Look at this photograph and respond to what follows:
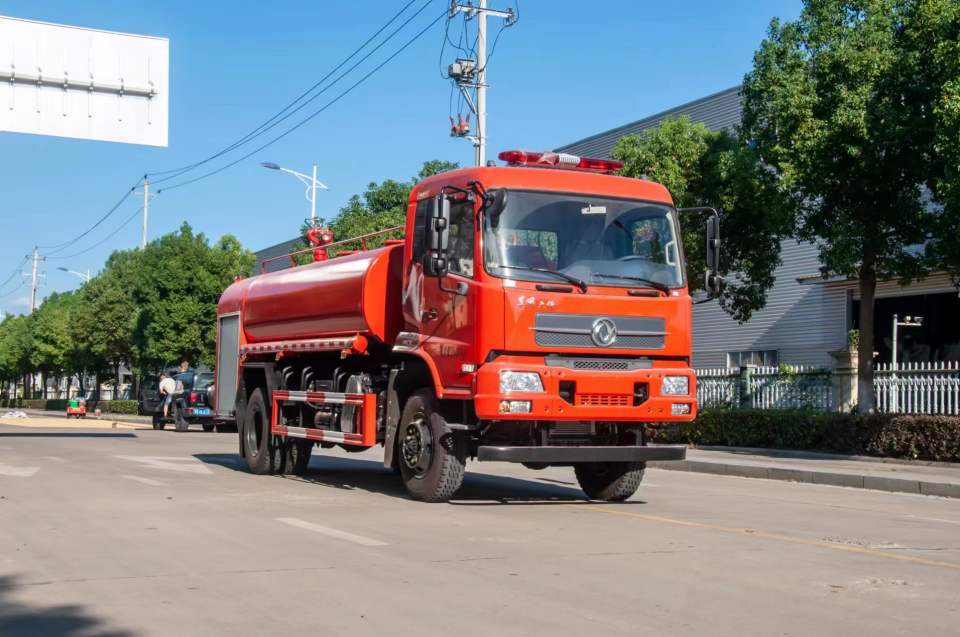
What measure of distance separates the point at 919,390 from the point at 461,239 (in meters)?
13.2

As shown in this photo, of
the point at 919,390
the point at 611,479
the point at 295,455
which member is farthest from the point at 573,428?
the point at 919,390

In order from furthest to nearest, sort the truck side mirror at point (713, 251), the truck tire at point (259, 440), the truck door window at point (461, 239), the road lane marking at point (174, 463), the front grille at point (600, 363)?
A: the road lane marking at point (174, 463)
the truck tire at point (259, 440)
the truck side mirror at point (713, 251)
the truck door window at point (461, 239)
the front grille at point (600, 363)

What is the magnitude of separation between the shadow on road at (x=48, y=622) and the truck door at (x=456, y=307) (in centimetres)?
538

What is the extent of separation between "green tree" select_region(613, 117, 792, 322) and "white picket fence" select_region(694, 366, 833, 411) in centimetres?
139

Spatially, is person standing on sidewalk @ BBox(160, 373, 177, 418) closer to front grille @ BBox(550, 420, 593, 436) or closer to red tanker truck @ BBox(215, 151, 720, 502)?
red tanker truck @ BBox(215, 151, 720, 502)

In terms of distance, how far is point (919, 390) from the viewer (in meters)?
21.7

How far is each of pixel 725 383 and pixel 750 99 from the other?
6896 mm

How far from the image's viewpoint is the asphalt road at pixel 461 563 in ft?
19.8

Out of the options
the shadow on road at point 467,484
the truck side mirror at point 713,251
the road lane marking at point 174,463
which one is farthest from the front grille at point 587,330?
the road lane marking at point 174,463

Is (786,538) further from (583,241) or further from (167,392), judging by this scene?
(167,392)

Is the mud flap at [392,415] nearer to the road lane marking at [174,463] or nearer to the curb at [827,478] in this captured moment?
the road lane marking at [174,463]

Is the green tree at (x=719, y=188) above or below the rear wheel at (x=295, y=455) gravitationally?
above

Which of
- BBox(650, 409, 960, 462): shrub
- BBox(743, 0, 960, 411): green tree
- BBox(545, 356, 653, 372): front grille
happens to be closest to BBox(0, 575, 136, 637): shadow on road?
BBox(545, 356, 653, 372): front grille

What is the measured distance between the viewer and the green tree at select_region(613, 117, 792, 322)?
77.7 ft
